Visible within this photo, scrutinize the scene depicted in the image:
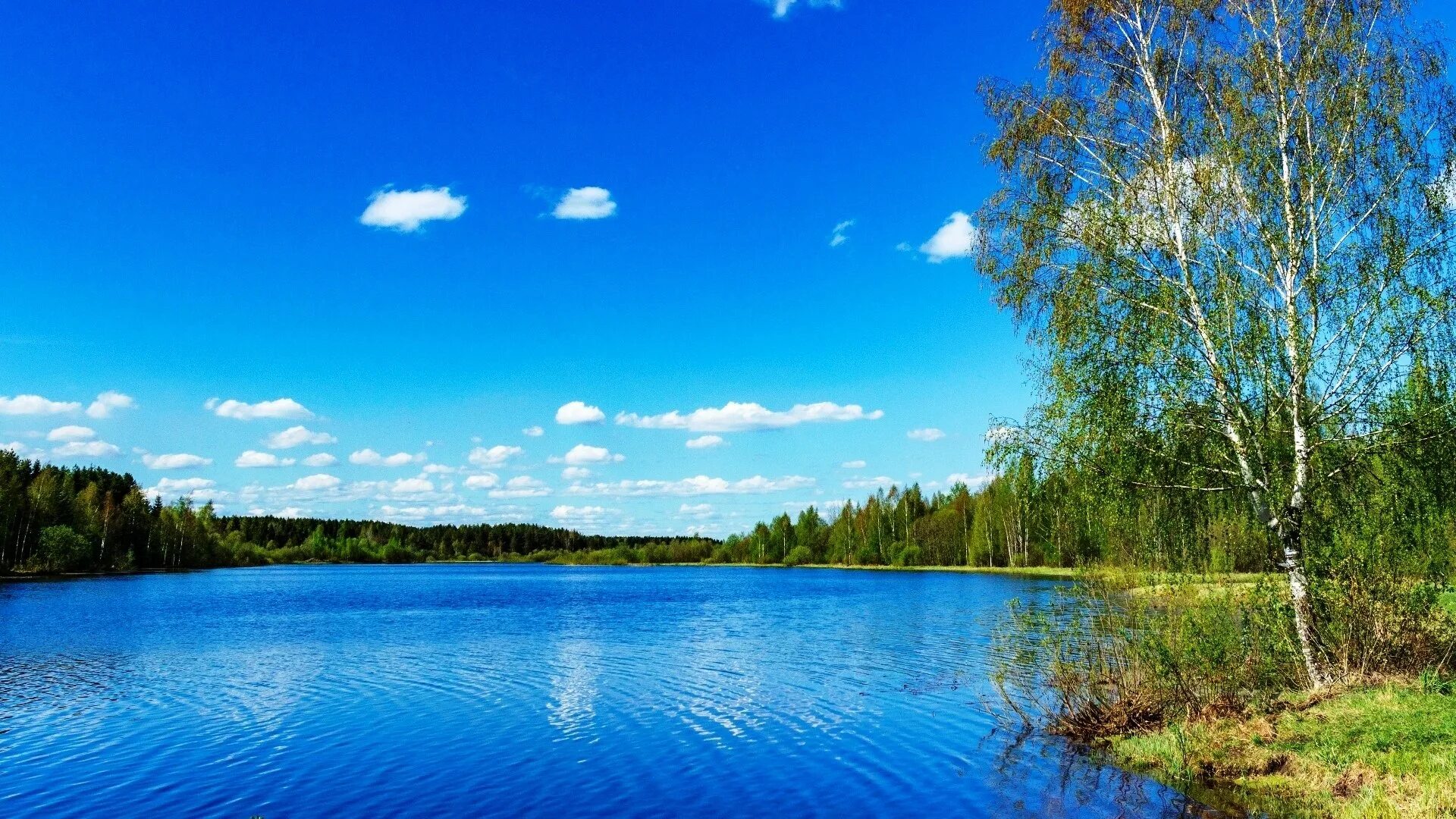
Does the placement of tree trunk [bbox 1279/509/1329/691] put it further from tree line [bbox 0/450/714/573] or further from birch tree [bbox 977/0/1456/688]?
tree line [bbox 0/450/714/573]

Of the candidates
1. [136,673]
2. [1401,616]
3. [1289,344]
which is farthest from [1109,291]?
[136,673]

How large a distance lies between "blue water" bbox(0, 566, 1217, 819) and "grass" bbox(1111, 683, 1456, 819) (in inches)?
48.8

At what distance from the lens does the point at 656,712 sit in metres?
23.5

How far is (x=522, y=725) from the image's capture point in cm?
2203

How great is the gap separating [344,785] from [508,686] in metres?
11.9

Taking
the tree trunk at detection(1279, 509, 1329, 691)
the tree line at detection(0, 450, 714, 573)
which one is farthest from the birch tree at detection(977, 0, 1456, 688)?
the tree line at detection(0, 450, 714, 573)

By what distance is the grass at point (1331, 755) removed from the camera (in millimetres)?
12070

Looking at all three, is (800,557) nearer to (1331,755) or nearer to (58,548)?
(58,548)

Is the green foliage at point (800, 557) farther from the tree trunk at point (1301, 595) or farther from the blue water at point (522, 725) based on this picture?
the tree trunk at point (1301, 595)

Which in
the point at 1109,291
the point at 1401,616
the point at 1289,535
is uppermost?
the point at 1109,291

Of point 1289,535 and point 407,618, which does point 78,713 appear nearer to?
point 1289,535

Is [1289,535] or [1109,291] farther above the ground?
[1109,291]

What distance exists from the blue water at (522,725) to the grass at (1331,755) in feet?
4.07

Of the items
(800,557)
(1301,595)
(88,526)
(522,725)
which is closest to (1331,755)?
(1301,595)
